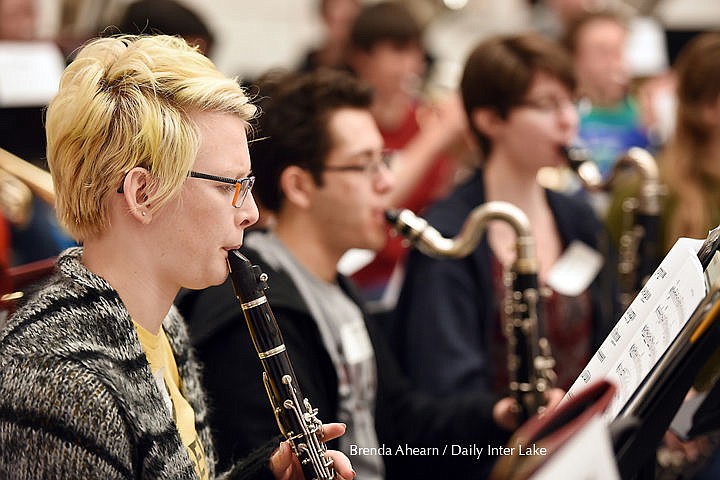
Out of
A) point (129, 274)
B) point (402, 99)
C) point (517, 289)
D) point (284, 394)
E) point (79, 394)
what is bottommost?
point (517, 289)

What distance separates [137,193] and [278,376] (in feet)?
1.09

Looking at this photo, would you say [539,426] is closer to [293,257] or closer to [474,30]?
[293,257]

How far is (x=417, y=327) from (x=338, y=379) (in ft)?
2.18

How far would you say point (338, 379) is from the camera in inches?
70.3

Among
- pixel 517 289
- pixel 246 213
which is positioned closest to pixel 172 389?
pixel 246 213

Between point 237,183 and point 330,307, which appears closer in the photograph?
point 237,183

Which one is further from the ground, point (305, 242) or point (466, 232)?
point (305, 242)

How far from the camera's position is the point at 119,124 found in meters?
1.22

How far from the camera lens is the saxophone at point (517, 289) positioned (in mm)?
2189

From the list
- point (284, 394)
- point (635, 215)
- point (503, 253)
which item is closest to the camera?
point (284, 394)

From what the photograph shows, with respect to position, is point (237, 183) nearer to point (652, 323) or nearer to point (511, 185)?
point (652, 323)

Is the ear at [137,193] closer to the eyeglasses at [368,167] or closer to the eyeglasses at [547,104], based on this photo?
the eyeglasses at [368,167]

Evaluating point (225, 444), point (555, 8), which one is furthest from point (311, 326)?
point (555, 8)

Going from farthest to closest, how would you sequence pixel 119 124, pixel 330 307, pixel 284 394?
pixel 330 307, pixel 284 394, pixel 119 124
